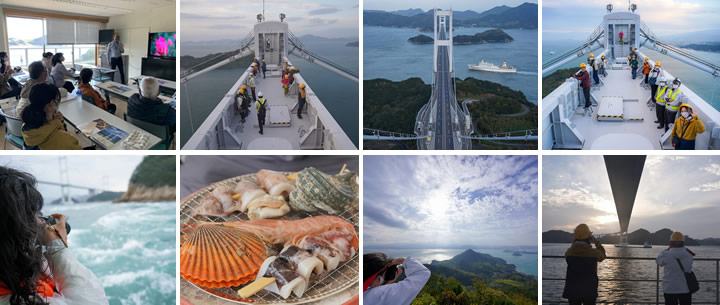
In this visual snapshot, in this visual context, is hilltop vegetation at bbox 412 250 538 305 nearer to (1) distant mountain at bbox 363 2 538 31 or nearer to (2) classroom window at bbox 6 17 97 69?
(1) distant mountain at bbox 363 2 538 31

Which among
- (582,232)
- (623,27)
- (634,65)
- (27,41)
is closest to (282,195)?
(27,41)

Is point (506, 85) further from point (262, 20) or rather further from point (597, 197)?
point (262, 20)

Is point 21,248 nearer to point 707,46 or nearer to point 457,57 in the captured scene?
point 457,57

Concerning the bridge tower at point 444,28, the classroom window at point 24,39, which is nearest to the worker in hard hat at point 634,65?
the bridge tower at point 444,28

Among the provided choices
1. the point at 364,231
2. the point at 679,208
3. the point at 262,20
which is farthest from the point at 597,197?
the point at 262,20

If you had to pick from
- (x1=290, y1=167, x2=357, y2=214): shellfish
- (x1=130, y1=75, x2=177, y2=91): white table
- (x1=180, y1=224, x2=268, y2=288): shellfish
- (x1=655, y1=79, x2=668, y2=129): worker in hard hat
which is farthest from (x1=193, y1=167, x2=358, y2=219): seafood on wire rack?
(x1=655, y1=79, x2=668, y2=129): worker in hard hat

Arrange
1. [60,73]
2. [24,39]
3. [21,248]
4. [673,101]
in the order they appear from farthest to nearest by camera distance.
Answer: [673,101] < [60,73] < [24,39] < [21,248]

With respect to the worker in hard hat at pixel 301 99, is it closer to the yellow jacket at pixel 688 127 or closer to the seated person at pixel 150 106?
the seated person at pixel 150 106
